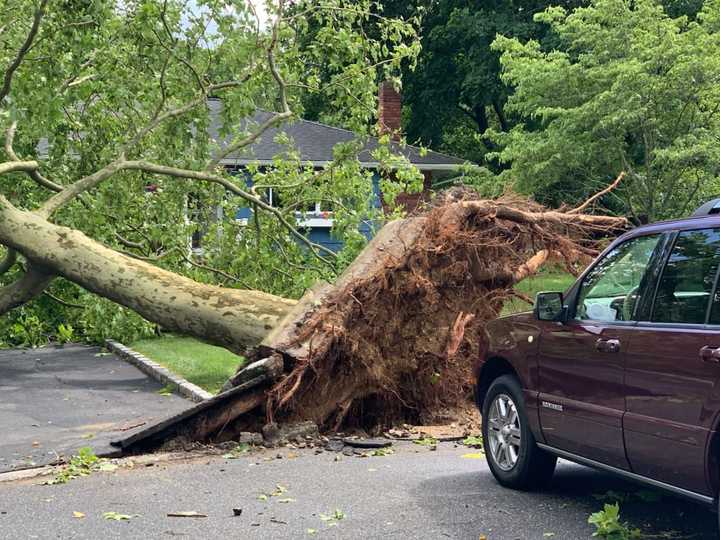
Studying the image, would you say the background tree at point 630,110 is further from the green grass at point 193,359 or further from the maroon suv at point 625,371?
the maroon suv at point 625,371

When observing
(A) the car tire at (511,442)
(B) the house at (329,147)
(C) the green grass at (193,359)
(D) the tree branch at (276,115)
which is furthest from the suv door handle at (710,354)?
(B) the house at (329,147)

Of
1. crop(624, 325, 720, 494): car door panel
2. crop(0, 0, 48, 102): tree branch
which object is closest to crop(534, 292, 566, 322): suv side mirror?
crop(624, 325, 720, 494): car door panel

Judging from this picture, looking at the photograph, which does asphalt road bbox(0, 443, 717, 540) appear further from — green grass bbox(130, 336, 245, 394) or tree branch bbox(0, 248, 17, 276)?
tree branch bbox(0, 248, 17, 276)

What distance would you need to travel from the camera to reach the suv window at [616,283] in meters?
5.42

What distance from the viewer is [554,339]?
5973mm

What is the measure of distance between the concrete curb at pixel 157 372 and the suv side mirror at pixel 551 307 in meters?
5.63

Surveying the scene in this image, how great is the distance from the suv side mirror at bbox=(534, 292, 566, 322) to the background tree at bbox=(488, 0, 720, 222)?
15.8 m

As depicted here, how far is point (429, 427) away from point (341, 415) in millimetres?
992

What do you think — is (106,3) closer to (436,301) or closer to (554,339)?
(436,301)

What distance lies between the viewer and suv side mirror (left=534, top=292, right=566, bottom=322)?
597 centimetres

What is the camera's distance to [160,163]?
15.2m

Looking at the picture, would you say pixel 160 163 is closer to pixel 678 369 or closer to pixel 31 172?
pixel 31 172

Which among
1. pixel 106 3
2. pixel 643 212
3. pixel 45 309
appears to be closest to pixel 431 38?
pixel 643 212

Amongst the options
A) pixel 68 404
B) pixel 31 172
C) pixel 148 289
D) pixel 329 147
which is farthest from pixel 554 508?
pixel 329 147
